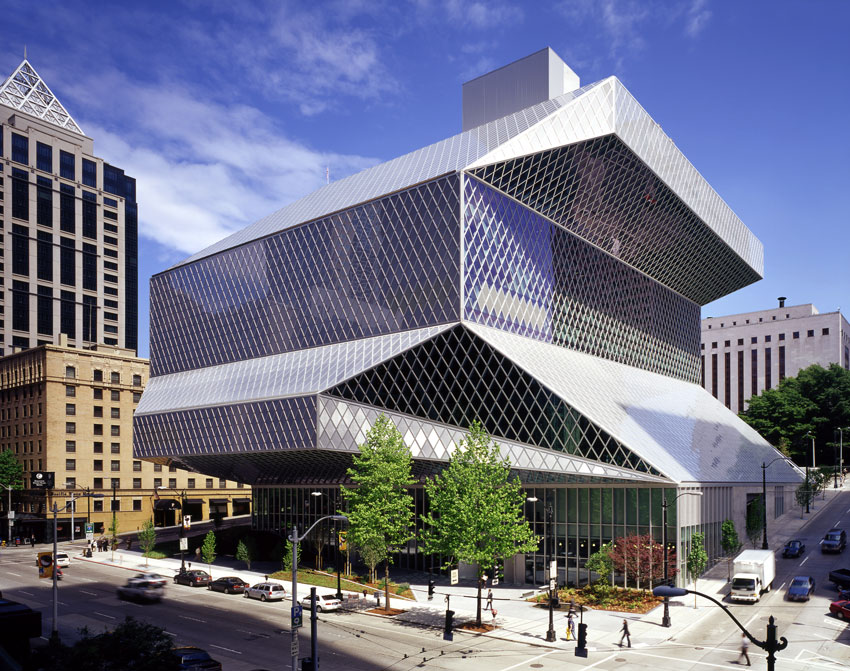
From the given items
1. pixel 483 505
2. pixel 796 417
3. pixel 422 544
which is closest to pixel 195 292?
pixel 422 544

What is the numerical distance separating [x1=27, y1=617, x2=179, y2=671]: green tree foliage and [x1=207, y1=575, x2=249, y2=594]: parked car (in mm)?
28790

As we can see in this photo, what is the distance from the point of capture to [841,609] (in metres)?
43.6

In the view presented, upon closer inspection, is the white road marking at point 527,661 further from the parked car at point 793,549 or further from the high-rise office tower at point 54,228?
the high-rise office tower at point 54,228

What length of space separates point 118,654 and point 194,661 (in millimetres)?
5224

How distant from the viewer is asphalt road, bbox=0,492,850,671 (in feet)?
117

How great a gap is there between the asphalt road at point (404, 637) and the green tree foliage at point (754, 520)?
37.9ft

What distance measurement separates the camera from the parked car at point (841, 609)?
142ft

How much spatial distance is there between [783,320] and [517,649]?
155451 mm

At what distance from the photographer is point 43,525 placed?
102 m

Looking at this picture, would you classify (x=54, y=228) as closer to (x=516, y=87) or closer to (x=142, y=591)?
(x=516, y=87)

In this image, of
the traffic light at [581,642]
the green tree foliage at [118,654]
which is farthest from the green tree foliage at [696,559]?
the green tree foliage at [118,654]

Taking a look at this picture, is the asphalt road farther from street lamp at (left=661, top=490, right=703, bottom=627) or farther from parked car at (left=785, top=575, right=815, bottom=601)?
street lamp at (left=661, top=490, right=703, bottom=627)

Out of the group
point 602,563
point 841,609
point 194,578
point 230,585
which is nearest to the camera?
point 841,609

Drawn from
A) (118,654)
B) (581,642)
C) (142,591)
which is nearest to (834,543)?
(581,642)
